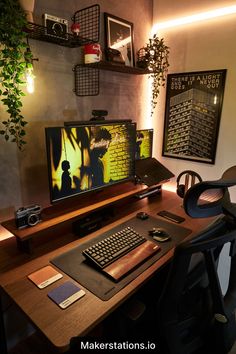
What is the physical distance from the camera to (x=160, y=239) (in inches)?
48.8

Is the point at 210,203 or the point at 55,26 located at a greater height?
the point at 55,26

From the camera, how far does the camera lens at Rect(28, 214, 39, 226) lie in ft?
3.71

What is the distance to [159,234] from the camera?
1271mm

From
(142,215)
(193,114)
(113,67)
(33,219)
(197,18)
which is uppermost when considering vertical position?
(197,18)

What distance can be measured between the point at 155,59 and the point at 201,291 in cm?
162

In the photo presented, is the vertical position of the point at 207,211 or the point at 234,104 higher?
the point at 234,104

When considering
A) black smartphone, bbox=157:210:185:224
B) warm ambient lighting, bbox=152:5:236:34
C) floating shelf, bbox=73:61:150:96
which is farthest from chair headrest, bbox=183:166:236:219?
warm ambient lighting, bbox=152:5:236:34

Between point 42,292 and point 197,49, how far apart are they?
1.89 meters

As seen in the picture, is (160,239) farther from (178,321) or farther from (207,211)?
(207,211)

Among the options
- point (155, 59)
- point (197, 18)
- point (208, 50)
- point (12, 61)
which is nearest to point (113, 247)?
point (12, 61)

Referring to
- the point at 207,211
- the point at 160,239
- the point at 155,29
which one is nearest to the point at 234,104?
the point at 155,29

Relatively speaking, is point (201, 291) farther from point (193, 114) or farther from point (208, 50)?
point (208, 50)

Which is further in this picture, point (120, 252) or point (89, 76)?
point (89, 76)

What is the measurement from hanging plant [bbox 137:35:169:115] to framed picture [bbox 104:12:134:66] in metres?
0.09
